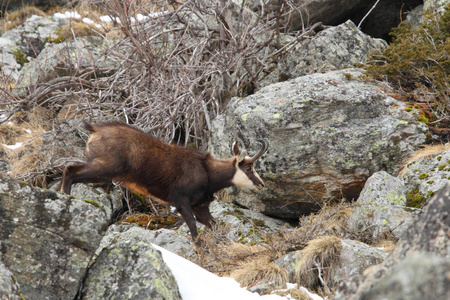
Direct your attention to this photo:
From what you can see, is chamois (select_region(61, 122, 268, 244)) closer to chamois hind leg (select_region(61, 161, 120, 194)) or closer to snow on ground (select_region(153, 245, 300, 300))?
chamois hind leg (select_region(61, 161, 120, 194))

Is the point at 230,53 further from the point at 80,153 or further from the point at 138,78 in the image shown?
the point at 80,153

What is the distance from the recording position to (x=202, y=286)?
15.0ft

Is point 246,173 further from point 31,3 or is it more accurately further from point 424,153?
point 31,3

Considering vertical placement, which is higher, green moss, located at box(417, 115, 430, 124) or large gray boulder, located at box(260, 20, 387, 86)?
large gray boulder, located at box(260, 20, 387, 86)

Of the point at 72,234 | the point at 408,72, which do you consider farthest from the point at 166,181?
the point at 408,72

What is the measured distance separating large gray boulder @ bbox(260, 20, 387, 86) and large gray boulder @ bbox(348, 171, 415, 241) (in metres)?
3.74

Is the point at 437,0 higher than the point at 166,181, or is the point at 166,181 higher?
the point at 437,0

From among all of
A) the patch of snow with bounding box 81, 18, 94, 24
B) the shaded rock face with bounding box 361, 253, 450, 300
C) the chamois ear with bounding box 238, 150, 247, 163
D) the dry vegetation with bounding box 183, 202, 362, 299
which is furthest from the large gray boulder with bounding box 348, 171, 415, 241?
the patch of snow with bounding box 81, 18, 94, 24

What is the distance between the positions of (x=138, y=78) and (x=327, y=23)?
18.1ft

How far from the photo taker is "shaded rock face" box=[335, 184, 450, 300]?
2.01 m

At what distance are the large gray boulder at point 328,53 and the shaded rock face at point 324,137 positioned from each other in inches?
68.6

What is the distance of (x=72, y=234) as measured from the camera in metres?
4.13

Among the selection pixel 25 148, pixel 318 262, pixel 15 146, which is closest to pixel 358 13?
pixel 25 148

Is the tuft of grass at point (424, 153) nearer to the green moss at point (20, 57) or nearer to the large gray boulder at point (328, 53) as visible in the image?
the large gray boulder at point (328, 53)
